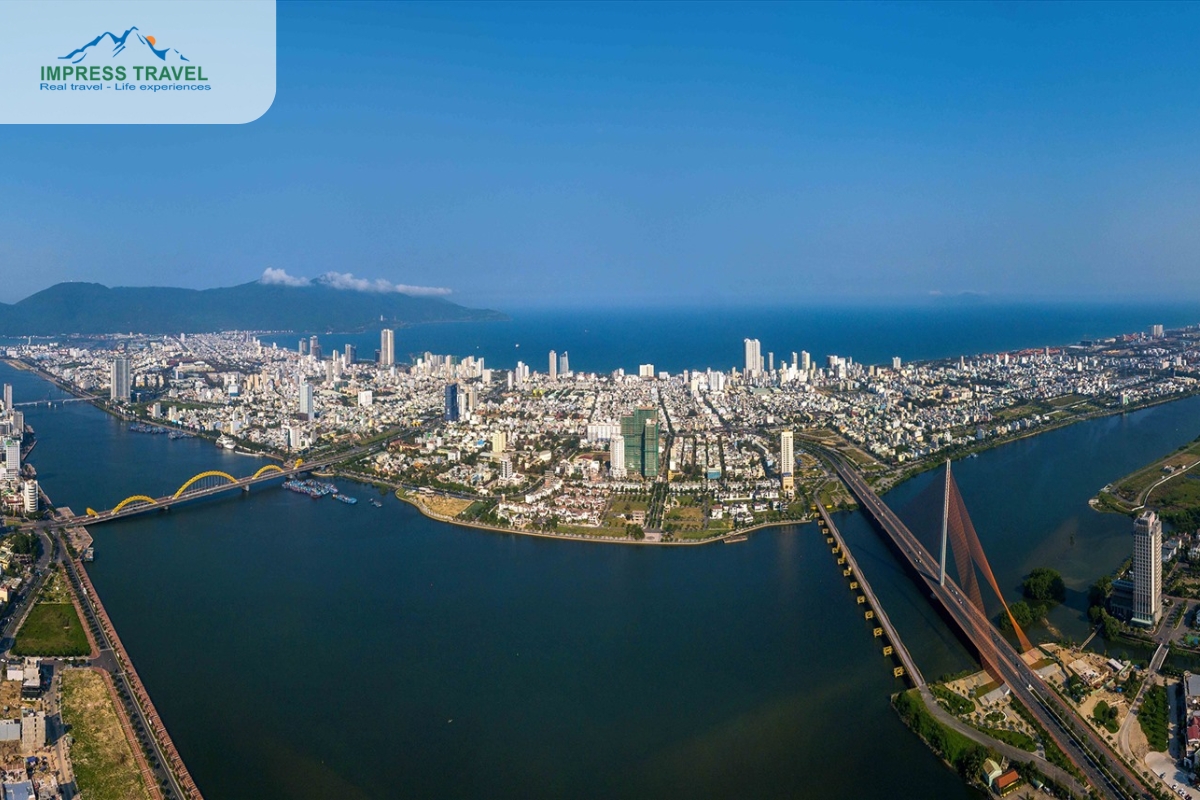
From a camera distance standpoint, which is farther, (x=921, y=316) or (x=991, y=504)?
(x=921, y=316)

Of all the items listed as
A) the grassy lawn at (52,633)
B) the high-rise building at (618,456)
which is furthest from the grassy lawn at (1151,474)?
the grassy lawn at (52,633)

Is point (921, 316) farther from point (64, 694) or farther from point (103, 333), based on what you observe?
point (64, 694)

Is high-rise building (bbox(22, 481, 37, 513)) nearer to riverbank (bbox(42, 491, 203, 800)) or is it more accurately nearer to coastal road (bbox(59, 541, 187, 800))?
coastal road (bbox(59, 541, 187, 800))

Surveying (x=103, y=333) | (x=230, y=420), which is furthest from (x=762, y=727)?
(x=103, y=333)

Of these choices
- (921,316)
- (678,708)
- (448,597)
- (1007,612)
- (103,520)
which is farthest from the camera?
(921,316)

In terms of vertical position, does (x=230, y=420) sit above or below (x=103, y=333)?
below

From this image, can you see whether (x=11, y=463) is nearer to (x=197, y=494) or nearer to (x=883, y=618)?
(x=197, y=494)
